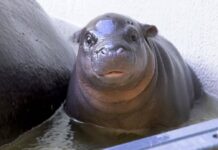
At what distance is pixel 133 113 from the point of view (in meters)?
2.92

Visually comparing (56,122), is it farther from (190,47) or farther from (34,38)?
(190,47)

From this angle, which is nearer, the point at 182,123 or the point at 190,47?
the point at 182,123

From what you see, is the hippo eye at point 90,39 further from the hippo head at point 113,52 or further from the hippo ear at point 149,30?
the hippo ear at point 149,30

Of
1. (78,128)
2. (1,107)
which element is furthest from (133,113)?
(1,107)

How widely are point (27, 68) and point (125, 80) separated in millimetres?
526

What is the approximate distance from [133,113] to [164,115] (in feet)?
0.49

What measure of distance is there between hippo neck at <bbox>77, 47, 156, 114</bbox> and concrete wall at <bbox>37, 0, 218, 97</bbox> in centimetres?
59

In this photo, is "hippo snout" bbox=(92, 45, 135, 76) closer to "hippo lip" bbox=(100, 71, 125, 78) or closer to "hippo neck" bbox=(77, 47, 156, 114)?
"hippo lip" bbox=(100, 71, 125, 78)

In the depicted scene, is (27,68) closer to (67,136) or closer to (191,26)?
(67,136)

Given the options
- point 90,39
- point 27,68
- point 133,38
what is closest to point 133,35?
point 133,38

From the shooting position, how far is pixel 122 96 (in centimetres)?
287

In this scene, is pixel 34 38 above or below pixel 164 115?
above

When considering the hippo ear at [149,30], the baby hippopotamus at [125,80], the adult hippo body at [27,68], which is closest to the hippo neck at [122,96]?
the baby hippopotamus at [125,80]

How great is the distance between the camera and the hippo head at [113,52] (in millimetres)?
2637
